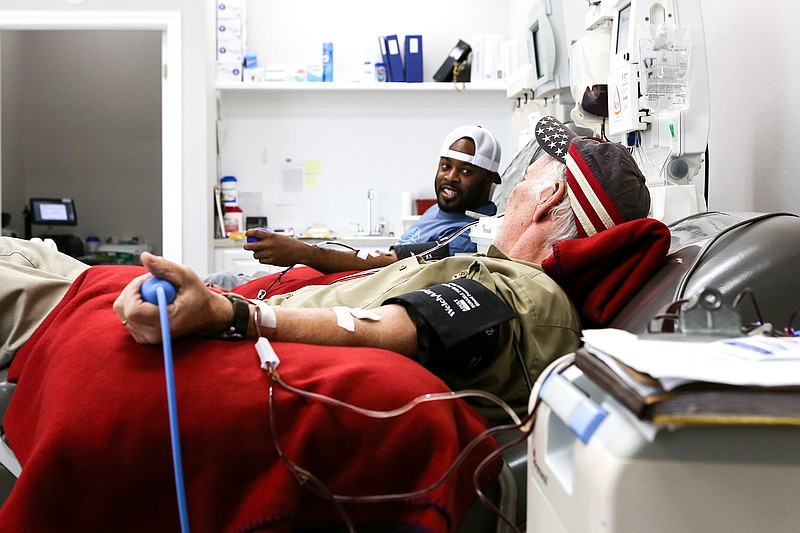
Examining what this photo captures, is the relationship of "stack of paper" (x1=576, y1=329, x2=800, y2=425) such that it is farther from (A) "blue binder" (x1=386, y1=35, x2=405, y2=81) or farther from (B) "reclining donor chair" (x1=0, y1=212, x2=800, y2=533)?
(A) "blue binder" (x1=386, y1=35, x2=405, y2=81)

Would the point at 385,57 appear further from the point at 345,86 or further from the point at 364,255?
the point at 364,255

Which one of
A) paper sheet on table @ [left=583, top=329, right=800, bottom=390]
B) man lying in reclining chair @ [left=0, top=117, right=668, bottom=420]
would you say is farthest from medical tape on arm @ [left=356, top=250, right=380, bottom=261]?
paper sheet on table @ [left=583, top=329, right=800, bottom=390]

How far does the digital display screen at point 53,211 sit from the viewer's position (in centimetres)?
659

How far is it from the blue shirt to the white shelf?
5.95 feet

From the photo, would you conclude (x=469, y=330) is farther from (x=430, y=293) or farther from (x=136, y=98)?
(x=136, y=98)

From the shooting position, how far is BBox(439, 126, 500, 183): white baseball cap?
137 inches

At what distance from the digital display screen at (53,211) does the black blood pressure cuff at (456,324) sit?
20.0 feet

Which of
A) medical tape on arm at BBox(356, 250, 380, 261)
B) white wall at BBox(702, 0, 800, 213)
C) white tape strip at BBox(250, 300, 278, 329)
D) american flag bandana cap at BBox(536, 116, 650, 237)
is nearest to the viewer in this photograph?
white tape strip at BBox(250, 300, 278, 329)

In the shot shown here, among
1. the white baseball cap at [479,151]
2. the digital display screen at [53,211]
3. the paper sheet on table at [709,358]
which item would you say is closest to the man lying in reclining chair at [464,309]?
the paper sheet on table at [709,358]

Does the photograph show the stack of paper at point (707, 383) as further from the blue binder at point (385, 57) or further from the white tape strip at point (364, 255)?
the blue binder at point (385, 57)

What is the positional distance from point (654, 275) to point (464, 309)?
439 mm

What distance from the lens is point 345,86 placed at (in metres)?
5.16

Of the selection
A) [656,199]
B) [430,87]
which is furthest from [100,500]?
[430,87]

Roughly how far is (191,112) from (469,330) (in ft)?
13.2
